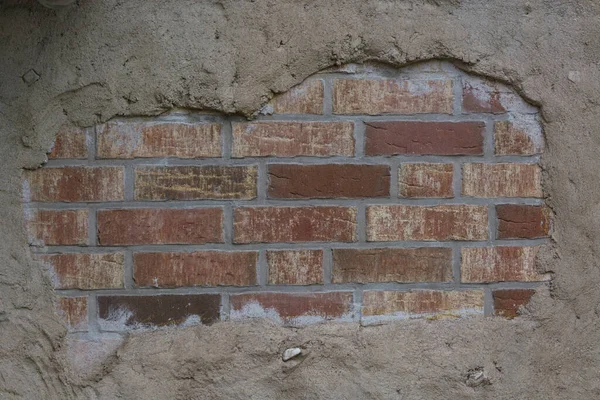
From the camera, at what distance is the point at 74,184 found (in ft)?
3.73

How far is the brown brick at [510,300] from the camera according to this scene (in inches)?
46.3

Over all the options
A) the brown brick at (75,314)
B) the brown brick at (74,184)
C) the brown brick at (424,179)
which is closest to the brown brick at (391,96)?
the brown brick at (424,179)

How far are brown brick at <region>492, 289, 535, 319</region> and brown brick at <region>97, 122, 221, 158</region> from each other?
2.09 feet

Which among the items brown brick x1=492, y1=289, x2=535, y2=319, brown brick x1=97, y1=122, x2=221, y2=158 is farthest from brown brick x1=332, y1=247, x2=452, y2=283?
brown brick x1=97, y1=122, x2=221, y2=158

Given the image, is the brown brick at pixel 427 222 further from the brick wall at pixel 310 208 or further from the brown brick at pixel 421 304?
the brown brick at pixel 421 304

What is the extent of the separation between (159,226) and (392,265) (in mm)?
470

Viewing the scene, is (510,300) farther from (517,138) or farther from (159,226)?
(159,226)

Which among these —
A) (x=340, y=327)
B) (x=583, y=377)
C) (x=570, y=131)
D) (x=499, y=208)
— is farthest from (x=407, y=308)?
(x=570, y=131)

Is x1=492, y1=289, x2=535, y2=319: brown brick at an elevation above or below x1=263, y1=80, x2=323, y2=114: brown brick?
below

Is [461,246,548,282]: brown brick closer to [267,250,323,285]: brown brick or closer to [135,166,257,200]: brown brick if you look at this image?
[267,250,323,285]: brown brick

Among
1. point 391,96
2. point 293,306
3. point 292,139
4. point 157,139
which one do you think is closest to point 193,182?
point 157,139

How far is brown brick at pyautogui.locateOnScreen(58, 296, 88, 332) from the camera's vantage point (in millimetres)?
1145

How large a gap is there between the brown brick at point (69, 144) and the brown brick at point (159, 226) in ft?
0.41

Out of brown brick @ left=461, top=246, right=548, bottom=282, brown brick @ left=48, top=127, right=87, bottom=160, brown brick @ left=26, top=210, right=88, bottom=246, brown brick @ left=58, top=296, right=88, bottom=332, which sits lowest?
brown brick @ left=58, top=296, right=88, bottom=332
